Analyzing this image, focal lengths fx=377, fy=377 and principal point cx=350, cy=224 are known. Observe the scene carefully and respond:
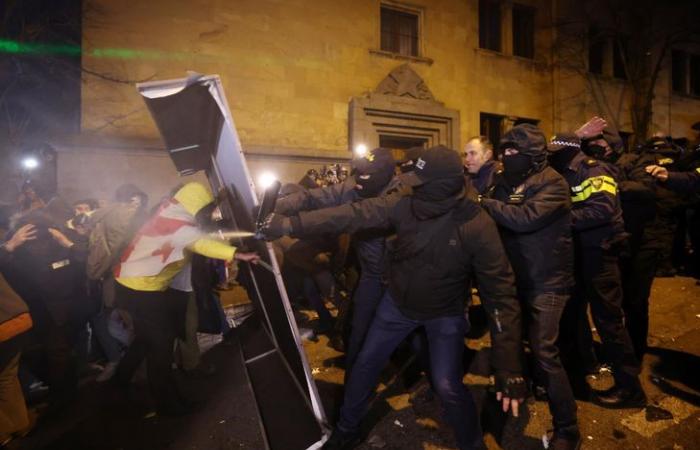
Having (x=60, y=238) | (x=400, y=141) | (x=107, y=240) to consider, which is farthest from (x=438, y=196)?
(x=400, y=141)

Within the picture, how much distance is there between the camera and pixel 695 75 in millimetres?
14664

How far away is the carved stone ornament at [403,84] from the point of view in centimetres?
962

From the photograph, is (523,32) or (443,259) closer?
(443,259)

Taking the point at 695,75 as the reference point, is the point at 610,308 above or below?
below

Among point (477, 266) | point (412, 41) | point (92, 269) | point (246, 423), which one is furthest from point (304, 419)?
point (412, 41)

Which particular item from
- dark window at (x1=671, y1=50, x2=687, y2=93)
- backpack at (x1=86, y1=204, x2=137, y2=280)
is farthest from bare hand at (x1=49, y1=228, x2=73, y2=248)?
dark window at (x1=671, y1=50, x2=687, y2=93)

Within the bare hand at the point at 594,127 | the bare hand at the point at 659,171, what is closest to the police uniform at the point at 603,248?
the bare hand at the point at 659,171

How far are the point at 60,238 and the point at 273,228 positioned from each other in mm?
2839

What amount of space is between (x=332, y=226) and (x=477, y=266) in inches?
38.6

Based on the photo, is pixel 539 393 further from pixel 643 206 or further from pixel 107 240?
pixel 107 240

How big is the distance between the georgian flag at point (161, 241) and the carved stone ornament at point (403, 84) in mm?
7569

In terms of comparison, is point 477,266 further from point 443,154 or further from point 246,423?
point 246,423

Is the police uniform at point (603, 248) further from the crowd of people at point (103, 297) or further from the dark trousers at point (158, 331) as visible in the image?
the dark trousers at point (158, 331)

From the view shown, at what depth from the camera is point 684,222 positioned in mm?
7762
